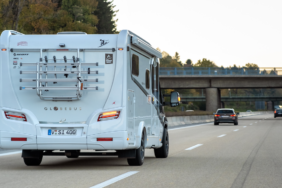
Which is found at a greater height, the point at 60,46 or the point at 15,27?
the point at 15,27

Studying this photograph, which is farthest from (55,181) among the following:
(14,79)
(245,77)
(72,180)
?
(245,77)

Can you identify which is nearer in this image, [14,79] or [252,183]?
[252,183]

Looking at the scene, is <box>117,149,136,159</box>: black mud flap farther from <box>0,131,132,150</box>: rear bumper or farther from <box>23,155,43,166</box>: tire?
<box>23,155,43,166</box>: tire

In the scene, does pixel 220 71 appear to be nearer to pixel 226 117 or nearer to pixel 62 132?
pixel 226 117

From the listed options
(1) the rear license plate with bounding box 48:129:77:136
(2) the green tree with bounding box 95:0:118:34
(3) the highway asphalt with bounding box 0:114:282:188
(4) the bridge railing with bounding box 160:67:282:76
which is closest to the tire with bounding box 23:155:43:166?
(3) the highway asphalt with bounding box 0:114:282:188

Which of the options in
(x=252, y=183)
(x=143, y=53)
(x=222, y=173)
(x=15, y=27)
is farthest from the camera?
(x=15, y=27)

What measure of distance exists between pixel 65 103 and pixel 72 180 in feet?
6.02

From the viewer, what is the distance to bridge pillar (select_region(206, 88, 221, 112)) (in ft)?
209

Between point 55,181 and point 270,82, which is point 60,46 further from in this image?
point 270,82

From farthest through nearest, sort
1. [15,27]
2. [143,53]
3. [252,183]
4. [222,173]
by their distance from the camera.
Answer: [15,27]
[143,53]
[222,173]
[252,183]

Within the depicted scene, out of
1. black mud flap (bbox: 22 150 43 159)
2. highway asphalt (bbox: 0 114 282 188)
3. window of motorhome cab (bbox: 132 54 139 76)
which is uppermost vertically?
window of motorhome cab (bbox: 132 54 139 76)

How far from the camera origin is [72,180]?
7.84 m

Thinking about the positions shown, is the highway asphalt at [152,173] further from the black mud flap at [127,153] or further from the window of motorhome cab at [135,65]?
the window of motorhome cab at [135,65]

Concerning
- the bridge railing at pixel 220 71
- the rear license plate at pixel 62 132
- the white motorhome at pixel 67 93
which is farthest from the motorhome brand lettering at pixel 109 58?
the bridge railing at pixel 220 71
